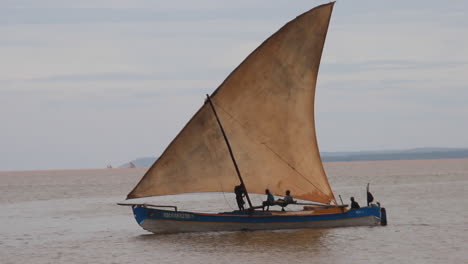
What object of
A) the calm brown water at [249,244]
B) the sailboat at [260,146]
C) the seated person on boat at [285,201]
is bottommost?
the calm brown water at [249,244]

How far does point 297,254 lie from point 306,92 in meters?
8.37

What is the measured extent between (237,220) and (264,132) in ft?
13.6

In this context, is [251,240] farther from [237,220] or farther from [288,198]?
[288,198]

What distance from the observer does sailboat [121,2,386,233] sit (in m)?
38.1

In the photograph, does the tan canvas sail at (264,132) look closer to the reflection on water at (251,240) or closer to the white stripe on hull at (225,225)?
the white stripe on hull at (225,225)

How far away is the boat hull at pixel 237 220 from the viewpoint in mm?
39344

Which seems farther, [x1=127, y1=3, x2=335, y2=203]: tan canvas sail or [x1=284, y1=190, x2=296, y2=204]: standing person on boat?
[x1=284, y1=190, x2=296, y2=204]: standing person on boat

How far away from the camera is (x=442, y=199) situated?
69.9 meters

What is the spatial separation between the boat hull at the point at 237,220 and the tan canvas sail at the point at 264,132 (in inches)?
40.9

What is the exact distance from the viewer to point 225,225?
39344 millimetres

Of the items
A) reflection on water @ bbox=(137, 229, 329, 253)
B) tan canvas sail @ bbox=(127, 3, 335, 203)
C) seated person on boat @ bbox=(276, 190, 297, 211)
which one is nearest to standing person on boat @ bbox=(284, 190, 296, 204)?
seated person on boat @ bbox=(276, 190, 297, 211)

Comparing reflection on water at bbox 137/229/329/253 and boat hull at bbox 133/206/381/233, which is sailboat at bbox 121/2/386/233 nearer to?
boat hull at bbox 133/206/381/233

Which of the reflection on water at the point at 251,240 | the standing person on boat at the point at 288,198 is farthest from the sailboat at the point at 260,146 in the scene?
the standing person on boat at the point at 288,198

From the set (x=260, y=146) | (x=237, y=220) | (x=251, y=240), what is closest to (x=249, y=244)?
(x=251, y=240)
